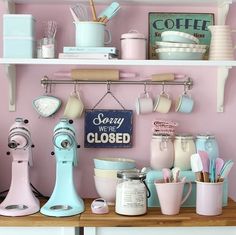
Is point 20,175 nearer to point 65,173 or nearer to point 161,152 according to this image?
point 65,173

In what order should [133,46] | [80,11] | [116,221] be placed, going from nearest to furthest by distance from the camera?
[116,221], [133,46], [80,11]

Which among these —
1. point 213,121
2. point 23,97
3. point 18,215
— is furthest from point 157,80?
point 18,215

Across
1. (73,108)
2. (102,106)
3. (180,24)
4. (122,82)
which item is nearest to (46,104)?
(73,108)

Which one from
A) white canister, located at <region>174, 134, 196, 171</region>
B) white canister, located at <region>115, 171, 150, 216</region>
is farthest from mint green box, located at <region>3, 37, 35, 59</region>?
white canister, located at <region>174, 134, 196, 171</region>

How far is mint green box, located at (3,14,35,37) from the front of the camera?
1.70 metres

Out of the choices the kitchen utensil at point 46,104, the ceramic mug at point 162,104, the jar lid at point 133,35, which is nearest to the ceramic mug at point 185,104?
the ceramic mug at point 162,104

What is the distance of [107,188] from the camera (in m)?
1.71

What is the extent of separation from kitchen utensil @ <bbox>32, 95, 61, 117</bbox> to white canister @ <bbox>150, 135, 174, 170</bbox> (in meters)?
0.45

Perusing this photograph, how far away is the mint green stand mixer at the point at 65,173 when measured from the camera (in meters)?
1.65

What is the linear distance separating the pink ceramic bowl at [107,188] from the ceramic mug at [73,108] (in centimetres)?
30

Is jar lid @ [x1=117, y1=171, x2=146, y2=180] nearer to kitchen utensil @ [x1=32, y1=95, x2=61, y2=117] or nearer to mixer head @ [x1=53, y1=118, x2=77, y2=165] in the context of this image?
mixer head @ [x1=53, y1=118, x2=77, y2=165]

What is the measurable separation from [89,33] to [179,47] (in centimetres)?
36

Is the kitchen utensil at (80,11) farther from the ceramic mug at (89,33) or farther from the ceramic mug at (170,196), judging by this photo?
the ceramic mug at (170,196)

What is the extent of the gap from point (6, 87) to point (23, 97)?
88 mm
